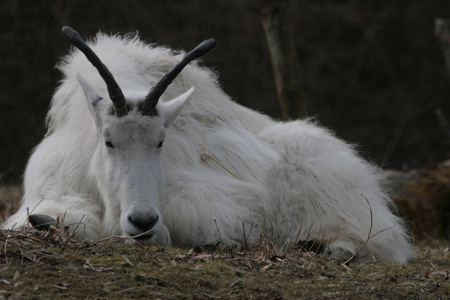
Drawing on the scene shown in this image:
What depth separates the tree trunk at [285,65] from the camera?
8.76 metres

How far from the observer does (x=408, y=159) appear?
51.9ft

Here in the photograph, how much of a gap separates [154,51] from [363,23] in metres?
10.4

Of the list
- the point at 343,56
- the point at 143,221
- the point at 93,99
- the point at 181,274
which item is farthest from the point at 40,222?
the point at 343,56

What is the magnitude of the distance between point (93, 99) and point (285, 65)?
3.97 meters

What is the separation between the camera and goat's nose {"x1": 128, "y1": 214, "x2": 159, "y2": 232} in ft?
15.7

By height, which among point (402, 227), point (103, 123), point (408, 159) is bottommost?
point (408, 159)

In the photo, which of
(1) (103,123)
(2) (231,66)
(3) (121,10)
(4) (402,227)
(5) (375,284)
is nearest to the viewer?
(5) (375,284)

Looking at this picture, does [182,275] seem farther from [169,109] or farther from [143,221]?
[169,109]

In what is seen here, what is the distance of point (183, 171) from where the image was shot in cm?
563

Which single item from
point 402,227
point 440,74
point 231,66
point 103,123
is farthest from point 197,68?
point 440,74

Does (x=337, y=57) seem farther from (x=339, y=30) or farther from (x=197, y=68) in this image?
(x=197, y=68)

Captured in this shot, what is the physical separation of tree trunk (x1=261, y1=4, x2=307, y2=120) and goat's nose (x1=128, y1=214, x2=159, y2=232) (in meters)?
4.18

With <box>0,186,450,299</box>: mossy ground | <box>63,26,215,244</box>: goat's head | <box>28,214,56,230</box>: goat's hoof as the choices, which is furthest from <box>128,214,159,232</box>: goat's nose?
<box>28,214,56,230</box>: goat's hoof

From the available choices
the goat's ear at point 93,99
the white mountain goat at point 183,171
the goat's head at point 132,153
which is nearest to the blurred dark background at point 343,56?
the white mountain goat at point 183,171
